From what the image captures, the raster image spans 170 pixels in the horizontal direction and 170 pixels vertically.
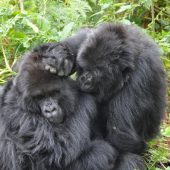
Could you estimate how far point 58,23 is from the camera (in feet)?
21.5

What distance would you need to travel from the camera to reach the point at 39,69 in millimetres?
4590

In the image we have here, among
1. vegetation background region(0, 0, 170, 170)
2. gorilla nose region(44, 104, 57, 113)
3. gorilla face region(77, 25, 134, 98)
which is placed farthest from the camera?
vegetation background region(0, 0, 170, 170)

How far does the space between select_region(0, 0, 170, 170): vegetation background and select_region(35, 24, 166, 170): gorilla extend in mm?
500

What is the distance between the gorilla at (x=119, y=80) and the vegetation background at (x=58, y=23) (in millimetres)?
500

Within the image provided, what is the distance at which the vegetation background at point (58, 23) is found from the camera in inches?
232

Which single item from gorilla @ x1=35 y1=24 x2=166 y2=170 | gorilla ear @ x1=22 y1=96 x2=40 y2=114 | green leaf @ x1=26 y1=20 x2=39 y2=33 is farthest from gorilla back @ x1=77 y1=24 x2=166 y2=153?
green leaf @ x1=26 y1=20 x2=39 y2=33

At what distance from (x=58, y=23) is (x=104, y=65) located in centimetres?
208

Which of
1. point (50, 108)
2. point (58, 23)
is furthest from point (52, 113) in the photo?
point (58, 23)

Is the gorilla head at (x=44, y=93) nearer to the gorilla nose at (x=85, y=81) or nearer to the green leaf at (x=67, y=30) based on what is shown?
the gorilla nose at (x=85, y=81)

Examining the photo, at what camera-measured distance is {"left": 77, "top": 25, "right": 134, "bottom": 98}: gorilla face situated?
462 cm

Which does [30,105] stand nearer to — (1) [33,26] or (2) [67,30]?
(2) [67,30]

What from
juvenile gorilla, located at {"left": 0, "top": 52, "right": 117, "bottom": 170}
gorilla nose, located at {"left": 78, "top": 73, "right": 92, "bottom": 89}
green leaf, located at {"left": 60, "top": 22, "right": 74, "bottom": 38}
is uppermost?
green leaf, located at {"left": 60, "top": 22, "right": 74, "bottom": 38}

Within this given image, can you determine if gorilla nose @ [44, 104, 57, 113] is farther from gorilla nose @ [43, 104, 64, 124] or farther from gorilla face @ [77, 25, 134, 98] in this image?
gorilla face @ [77, 25, 134, 98]

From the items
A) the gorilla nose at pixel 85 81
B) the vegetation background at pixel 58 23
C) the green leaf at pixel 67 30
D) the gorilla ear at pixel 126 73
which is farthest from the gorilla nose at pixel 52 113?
the green leaf at pixel 67 30
